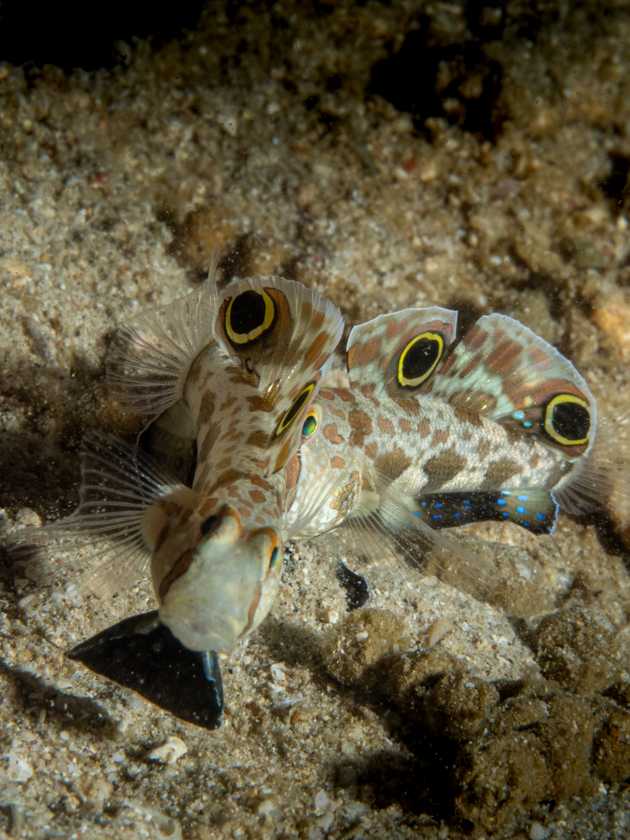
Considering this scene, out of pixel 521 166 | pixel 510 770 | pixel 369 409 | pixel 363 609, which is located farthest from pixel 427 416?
pixel 510 770

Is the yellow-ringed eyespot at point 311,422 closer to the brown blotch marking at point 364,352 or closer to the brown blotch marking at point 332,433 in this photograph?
the brown blotch marking at point 332,433

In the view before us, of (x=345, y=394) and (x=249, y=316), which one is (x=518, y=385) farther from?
(x=249, y=316)

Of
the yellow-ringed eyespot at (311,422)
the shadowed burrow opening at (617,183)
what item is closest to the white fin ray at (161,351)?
the yellow-ringed eyespot at (311,422)

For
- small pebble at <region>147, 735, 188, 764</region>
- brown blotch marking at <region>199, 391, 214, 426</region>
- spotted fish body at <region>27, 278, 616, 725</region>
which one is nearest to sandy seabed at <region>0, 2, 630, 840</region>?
small pebble at <region>147, 735, 188, 764</region>

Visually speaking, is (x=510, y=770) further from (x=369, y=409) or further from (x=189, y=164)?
(x=189, y=164)

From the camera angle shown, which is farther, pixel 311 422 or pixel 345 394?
pixel 345 394

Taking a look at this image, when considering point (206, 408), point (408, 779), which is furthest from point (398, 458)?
point (408, 779)

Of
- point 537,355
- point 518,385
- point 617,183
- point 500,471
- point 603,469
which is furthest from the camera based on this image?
point 603,469
